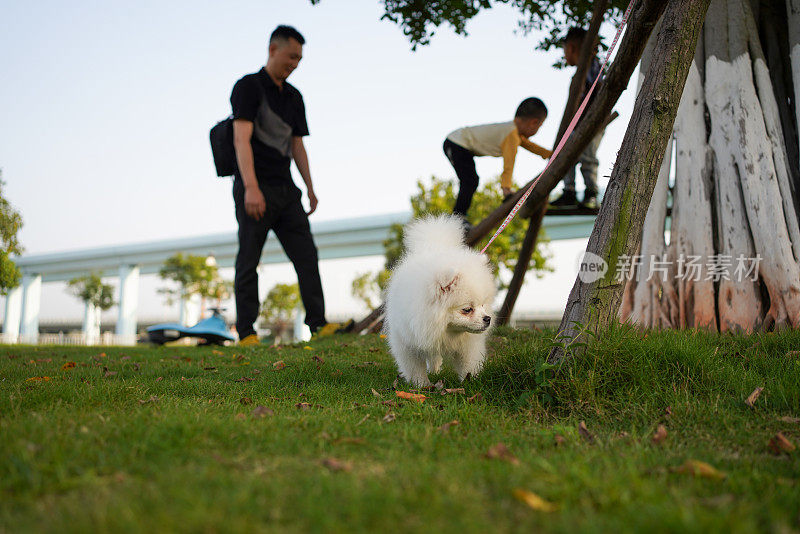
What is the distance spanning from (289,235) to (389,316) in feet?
9.66

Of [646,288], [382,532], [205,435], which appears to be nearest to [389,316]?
[205,435]

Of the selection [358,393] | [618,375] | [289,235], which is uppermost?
[289,235]

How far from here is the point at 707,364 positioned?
328 centimetres

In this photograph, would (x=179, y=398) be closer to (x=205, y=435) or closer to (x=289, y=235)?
(x=205, y=435)

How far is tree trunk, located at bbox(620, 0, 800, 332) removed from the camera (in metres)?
5.40

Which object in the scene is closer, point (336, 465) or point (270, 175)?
point (336, 465)

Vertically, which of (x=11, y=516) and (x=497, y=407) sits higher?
(x=11, y=516)

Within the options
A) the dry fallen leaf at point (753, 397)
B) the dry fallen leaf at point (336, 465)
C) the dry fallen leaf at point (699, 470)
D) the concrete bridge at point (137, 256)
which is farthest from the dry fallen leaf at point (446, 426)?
the concrete bridge at point (137, 256)

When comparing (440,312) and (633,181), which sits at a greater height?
(633,181)

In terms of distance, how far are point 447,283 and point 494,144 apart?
383cm

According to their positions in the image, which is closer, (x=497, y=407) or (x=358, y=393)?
(x=497, y=407)

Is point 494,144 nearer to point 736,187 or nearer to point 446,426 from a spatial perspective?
point 736,187

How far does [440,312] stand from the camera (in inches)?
153

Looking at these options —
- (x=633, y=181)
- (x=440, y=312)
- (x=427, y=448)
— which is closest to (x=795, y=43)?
(x=633, y=181)
